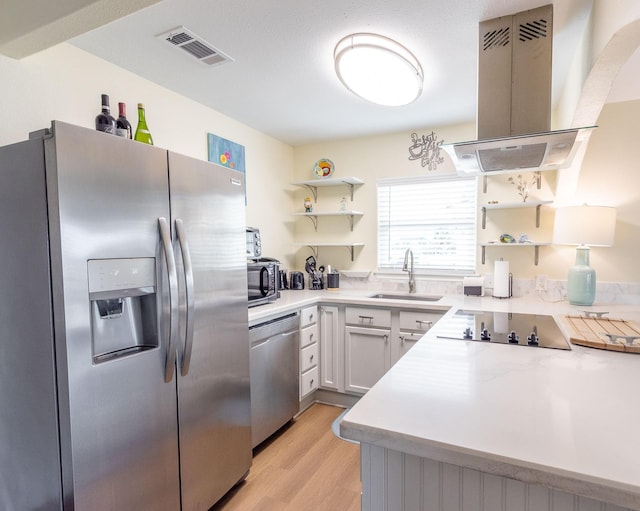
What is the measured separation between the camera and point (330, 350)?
2875mm

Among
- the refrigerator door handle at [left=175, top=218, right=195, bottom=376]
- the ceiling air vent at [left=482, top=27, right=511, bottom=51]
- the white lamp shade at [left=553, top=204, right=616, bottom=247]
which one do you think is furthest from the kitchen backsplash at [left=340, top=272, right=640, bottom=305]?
the refrigerator door handle at [left=175, top=218, right=195, bottom=376]

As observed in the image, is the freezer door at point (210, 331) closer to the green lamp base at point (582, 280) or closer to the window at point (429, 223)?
the window at point (429, 223)

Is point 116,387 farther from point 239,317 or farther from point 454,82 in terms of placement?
point 454,82

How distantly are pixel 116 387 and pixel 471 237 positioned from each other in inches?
108

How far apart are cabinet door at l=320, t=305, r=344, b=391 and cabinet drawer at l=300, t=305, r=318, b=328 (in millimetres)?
70

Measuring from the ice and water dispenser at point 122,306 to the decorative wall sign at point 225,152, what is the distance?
4.91 ft

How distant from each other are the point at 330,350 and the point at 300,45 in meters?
2.15

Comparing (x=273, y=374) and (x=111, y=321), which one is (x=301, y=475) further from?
(x=111, y=321)

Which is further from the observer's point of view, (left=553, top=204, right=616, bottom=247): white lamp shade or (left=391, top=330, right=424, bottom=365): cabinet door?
(left=391, top=330, right=424, bottom=365): cabinet door

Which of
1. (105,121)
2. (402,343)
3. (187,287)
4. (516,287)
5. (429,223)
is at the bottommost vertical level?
(402,343)

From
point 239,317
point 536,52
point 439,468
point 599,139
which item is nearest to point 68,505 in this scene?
point 239,317

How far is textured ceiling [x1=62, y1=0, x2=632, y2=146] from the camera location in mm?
1523

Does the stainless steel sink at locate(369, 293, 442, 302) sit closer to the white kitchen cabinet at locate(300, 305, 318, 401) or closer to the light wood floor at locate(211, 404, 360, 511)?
the white kitchen cabinet at locate(300, 305, 318, 401)

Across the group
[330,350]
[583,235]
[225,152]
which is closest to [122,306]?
[225,152]
